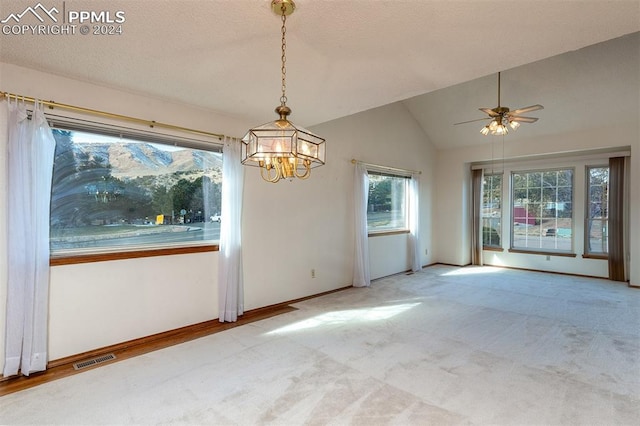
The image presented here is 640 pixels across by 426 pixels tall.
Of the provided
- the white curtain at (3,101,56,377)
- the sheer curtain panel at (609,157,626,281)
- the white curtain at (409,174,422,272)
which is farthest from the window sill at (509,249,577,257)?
the white curtain at (3,101,56,377)

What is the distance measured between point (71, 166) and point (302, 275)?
297 centimetres

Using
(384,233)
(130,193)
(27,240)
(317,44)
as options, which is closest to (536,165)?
(384,233)

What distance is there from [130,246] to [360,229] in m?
3.24

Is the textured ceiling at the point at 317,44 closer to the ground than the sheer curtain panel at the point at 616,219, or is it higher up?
higher up

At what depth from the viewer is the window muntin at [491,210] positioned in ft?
23.2

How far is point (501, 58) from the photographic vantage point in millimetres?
2318

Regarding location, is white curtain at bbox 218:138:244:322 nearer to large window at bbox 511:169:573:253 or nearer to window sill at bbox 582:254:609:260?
large window at bbox 511:169:573:253

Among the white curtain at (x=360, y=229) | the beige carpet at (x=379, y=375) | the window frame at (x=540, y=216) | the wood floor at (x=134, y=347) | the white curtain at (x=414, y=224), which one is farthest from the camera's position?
the white curtain at (x=414, y=224)

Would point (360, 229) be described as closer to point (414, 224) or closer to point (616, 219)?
point (414, 224)

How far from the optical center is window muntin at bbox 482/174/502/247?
23.2 feet

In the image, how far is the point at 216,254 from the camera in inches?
145

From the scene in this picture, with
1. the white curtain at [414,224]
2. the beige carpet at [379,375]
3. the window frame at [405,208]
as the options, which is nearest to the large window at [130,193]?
the beige carpet at [379,375]

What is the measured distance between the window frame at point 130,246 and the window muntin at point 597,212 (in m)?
6.75

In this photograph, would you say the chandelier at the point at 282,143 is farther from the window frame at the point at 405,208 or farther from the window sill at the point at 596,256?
the window sill at the point at 596,256
